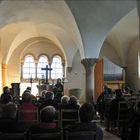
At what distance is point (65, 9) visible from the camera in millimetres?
12195

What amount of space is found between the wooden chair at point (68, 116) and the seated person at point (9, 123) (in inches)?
84.9

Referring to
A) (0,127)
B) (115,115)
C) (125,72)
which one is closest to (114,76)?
(125,72)

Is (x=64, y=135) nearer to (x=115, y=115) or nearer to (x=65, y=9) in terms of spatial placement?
(x=115, y=115)

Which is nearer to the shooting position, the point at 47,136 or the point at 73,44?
the point at 47,136

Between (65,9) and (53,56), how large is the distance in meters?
11.8

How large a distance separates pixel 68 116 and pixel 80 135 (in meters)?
3.24

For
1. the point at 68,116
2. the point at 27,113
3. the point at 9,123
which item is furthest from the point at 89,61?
the point at 9,123

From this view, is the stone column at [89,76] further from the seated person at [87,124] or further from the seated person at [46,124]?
the seated person at [46,124]

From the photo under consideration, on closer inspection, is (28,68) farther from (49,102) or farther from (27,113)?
(27,113)

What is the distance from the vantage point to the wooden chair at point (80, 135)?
13.2 feet

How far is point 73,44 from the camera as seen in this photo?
20953mm

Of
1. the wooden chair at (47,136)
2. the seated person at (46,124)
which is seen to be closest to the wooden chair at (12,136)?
the wooden chair at (47,136)

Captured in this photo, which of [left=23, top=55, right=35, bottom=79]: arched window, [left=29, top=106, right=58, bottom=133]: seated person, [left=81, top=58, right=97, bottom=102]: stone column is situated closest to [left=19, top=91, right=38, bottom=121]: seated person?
[left=29, top=106, right=58, bottom=133]: seated person

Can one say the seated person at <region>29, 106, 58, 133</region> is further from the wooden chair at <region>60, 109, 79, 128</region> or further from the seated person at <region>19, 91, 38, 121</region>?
the wooden chair at <region>60, 109, 79, 128</region>
